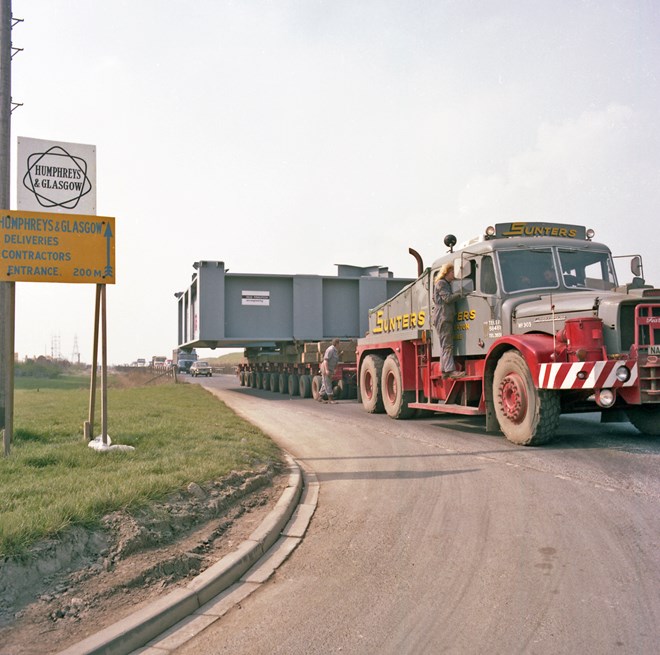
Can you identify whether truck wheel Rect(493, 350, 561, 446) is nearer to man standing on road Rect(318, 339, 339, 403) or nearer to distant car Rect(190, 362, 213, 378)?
man standing on road Rect(318, 339, 339, 403)

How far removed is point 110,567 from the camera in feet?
13.4

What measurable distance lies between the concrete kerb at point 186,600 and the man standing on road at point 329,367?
12438 mm

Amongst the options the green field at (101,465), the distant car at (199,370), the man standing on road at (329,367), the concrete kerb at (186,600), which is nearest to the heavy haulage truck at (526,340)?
the man standing on road at (329,367)

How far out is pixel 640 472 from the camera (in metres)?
6.71

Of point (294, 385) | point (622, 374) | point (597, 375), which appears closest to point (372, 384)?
point (597, 375)

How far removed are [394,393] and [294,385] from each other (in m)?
10.5

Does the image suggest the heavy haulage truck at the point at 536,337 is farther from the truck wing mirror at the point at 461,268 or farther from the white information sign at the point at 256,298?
the white information sign at the point at 256,298

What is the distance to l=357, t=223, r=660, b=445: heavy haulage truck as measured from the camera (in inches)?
303

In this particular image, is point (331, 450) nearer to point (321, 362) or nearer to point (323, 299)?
point (321, 362)

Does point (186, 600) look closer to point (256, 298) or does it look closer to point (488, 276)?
point (488, 276)

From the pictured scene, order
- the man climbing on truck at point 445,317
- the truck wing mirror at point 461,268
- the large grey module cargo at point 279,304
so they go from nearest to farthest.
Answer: the truck wing mirror at point 461,268
the man climbing on truck at point 445,317
the large grey module cargo at point 279,304

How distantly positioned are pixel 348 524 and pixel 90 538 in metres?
2.14

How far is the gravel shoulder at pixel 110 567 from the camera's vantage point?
11.1 feet

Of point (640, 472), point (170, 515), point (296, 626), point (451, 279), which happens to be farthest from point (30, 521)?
point (451, 279)
